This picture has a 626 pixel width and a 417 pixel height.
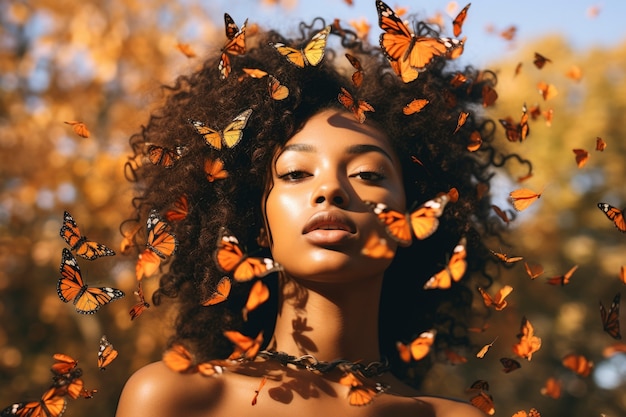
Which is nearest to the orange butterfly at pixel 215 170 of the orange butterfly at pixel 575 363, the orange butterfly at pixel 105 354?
the orange butterfly at pixel 105 354

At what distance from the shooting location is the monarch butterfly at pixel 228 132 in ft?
9.57

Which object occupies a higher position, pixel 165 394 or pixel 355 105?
pixel 355 105

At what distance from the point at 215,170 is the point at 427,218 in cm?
89

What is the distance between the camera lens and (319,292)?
287 centimetres

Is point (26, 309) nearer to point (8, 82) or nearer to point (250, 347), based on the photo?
point (8, 82)

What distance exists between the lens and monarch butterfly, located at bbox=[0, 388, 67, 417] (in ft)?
8.52

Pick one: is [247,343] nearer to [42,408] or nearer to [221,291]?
[221,291]

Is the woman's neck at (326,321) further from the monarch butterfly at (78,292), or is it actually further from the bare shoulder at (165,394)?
the monarch butterfly at (78,292)

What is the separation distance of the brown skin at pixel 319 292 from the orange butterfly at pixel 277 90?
0.14 meters

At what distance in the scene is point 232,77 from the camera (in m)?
3.29

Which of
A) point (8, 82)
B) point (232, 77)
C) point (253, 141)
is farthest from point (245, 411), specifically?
point (8, 82)

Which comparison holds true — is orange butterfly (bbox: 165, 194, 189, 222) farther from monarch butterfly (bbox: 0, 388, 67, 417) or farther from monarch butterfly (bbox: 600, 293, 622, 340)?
monarch butterfly (bbox: 600, 293, 622, 340)

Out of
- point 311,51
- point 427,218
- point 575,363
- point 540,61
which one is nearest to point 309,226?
point 427,218

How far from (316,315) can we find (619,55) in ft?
43.0
